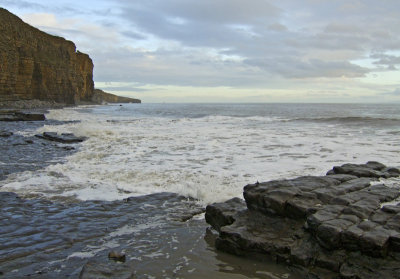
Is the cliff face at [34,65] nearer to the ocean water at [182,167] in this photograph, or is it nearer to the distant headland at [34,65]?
the distant headland at [34,65]

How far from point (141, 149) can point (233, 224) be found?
9.00 m

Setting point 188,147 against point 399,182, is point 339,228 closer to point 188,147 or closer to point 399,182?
point 399,182

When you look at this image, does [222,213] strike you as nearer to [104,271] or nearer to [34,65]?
[104,271]

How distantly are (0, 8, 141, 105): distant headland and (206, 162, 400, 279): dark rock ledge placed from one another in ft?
138

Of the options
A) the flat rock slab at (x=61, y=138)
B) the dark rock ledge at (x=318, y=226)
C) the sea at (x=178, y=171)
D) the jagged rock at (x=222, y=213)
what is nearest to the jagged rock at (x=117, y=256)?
the sea at (x=178, y=171)

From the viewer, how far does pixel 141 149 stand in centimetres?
1316

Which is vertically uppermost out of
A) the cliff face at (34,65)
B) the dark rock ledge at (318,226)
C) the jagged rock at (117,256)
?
the cliff face at (34,65)

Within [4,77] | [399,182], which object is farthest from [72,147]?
[4,77]

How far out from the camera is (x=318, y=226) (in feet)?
12.8

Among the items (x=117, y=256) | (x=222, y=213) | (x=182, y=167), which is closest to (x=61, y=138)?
(x=182, y=167)

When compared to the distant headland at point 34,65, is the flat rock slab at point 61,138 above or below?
below

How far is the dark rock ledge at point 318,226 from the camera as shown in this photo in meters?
3.51

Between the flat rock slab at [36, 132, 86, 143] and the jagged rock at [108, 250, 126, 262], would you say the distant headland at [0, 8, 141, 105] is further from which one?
the jagged rock at [108, 250, 126, 262]

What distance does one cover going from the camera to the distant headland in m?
40.5
